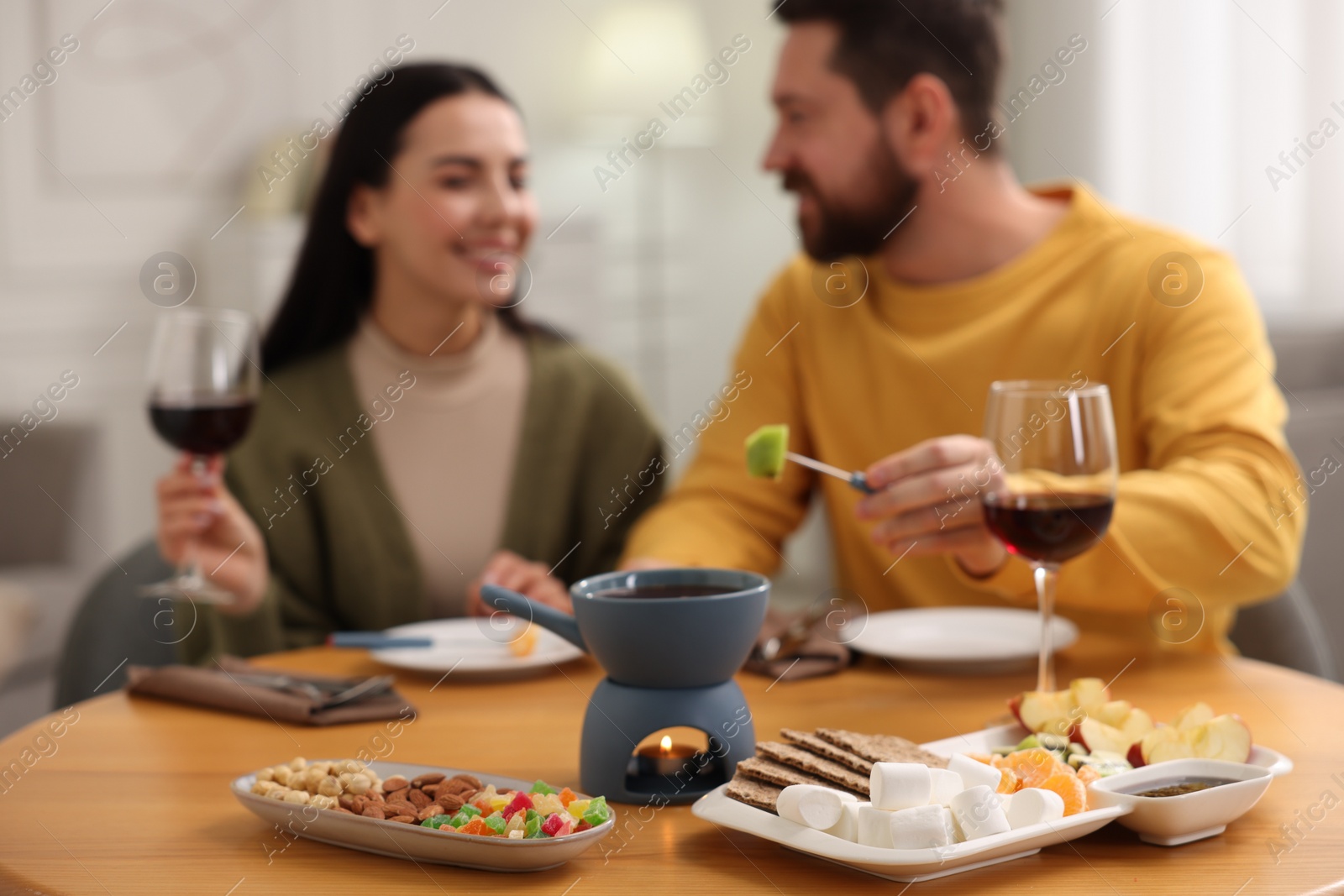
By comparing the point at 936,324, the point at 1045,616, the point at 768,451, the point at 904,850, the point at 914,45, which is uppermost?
the point at 914,45

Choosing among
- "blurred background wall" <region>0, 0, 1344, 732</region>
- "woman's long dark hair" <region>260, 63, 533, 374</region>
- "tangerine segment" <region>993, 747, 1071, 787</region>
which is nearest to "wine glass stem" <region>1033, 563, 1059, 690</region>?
"tangerine segment" <region>993, 747, 1071, 787</region>

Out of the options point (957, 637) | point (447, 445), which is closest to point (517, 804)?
point (957, 637)

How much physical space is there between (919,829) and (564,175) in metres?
3.77

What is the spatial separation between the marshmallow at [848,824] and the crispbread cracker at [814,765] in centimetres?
4

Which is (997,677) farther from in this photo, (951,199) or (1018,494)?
(951,199)

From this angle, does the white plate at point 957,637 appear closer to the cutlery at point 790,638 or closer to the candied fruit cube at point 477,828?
the cutlery at point 790,638

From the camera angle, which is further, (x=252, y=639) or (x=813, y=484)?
(x=813, y=484)

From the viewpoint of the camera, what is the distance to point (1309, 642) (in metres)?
1.53

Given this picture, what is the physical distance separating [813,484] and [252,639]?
2.67 feet

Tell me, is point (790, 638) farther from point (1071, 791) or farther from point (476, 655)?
point (1071, 791)

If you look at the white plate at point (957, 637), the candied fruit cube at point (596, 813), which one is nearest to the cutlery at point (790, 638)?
the white plate at point (957, 637)

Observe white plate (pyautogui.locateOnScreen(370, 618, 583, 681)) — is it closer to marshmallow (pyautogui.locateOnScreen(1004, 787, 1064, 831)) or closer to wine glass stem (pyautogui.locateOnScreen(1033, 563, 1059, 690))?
wine glass stem (pyautogui.locateOnScreen(1033, 563, 1059, 690))

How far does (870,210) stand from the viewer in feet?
6.12

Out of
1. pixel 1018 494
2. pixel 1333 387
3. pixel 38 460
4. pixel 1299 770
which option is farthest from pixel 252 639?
pixel 1333 387
